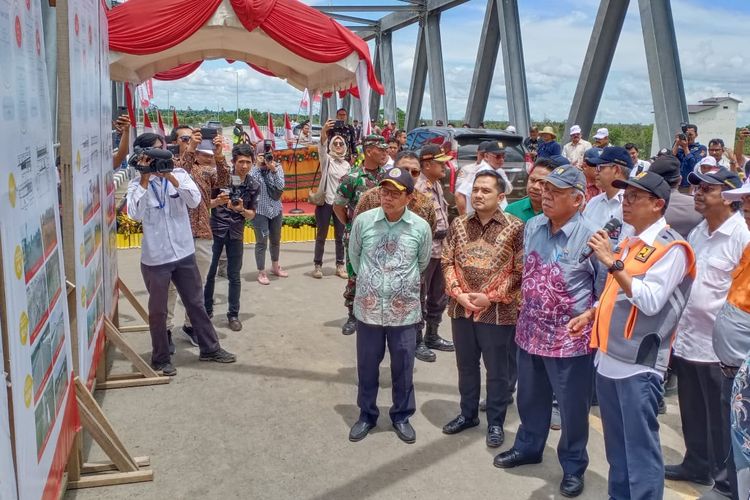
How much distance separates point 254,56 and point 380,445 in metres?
6.97

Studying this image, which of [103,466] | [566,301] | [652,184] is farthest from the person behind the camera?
[103,466]

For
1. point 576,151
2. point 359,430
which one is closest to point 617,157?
point 359,430

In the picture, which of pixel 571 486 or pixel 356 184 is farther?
pixel 356 184

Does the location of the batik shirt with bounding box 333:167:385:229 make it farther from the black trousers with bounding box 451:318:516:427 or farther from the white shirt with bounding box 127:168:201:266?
the black trousers with bounding box 451:318:516:427

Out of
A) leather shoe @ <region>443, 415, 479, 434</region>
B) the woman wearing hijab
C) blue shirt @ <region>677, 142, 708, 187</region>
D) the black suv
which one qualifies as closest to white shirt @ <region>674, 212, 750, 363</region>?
leather shoe @ <region>443, 415, 479, 434</region>

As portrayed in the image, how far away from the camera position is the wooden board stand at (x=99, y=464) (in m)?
3.32

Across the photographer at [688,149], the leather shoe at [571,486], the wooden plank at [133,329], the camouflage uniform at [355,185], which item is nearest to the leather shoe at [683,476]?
the leather shoe at [571,486]

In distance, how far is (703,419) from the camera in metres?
3.61

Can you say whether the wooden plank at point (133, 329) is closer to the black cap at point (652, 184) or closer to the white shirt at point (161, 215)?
the white shirt at point (161, 215)

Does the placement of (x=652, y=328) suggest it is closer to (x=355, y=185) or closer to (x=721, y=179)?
(x=721, y=179)

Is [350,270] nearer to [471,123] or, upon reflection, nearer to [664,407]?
[664,407]

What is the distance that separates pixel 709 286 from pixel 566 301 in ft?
3.00

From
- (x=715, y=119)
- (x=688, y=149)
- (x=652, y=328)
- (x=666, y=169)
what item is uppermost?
(x=715, y=119)

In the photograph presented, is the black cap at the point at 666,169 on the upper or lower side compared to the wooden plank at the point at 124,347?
upper
